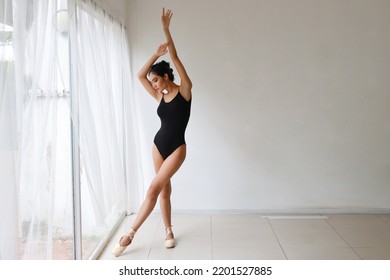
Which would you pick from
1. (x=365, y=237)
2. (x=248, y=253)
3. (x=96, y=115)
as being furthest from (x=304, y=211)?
(x=96, y=115)

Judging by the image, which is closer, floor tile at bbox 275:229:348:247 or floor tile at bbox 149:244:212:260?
floor tile at bbox 149:244:212:260

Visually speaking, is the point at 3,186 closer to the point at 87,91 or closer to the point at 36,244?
the point at 36,244

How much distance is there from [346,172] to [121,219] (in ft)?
7.47

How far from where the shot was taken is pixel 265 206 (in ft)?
15.6

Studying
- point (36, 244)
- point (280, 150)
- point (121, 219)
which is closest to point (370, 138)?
point (280, 150)

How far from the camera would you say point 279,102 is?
15.2 ft

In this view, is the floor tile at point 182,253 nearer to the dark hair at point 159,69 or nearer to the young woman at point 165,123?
the young woman at point 165,123

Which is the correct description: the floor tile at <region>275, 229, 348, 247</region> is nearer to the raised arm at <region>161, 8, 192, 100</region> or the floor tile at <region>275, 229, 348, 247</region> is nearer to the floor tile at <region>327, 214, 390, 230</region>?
the floor tile at <region>327, 214, 390, 230</region>

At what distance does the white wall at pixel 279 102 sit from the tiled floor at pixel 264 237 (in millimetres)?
262

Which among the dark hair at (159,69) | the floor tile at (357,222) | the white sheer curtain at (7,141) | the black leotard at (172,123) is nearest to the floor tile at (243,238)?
the floor tile at (357,222)

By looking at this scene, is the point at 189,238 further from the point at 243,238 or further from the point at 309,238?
the point at 309,238

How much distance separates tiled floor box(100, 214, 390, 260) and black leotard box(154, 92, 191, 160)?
0.77 m

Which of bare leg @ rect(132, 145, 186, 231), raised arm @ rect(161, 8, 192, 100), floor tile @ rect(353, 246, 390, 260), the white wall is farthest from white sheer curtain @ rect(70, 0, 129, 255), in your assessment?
floor tile @ rect(353, 246, 390, 260)

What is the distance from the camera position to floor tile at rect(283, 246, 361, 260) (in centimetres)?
345
